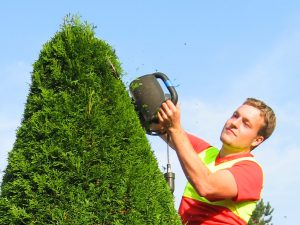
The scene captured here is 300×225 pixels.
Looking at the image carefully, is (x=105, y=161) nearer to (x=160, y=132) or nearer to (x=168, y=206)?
(x=168, y=206)

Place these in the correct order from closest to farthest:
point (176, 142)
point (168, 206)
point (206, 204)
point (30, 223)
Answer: point (30, 223)
point (168, 206)
point (176, 142)
point (206, 204)

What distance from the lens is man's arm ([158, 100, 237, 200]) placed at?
167 inches

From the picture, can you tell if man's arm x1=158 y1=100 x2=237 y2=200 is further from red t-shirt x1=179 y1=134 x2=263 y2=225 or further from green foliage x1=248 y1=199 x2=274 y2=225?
green foliage x1=248 y1=199 x2=274 y2=225

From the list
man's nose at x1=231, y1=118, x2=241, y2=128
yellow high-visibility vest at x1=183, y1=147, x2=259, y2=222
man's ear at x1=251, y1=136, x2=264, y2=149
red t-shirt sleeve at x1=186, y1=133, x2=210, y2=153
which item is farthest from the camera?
red t-shirt sleeve at x1=186, y1=133, x2=210, y2=153

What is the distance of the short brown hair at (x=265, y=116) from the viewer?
4867 mm

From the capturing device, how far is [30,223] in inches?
140

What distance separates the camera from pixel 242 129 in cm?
479

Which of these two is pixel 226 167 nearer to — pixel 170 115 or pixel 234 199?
pixel 234 199

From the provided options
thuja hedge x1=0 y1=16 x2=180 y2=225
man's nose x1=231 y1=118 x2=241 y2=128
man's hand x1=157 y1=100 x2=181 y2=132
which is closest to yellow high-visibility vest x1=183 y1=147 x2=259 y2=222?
man's nose x1=231 y1=118 x2=241 y2=128

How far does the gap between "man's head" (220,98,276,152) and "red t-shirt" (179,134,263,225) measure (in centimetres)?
11

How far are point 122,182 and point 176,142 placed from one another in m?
0.80

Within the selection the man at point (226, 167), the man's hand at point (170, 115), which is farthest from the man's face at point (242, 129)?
the man's hand at point (170, 115)

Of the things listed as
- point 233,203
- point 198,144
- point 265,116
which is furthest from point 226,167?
point 198,144

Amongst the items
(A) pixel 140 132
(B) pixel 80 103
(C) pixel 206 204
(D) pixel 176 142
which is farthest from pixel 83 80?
(C) pixel 206 204
